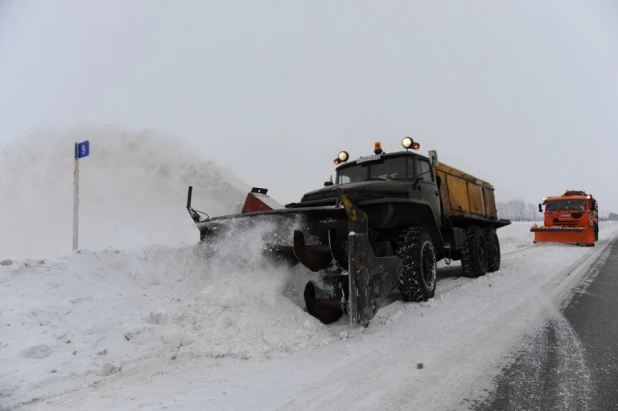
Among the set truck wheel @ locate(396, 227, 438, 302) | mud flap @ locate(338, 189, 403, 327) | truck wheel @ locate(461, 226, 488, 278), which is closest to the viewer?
mud flap @ locate(338, 189, 403, 327)

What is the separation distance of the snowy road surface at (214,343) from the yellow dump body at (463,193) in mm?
2590

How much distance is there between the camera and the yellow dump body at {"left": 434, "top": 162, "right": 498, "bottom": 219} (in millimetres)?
7223

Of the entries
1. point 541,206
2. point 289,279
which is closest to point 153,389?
point 289,279

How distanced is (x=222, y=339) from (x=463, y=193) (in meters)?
6.66

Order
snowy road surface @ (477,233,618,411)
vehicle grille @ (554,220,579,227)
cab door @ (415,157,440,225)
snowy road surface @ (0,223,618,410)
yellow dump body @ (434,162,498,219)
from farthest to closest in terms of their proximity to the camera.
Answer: vehicle grille @ (554,220,579,227), yellow dump body @ (434,162,498,219), cab door @ (415,157,440,225), snowy road surface @ (0,223,618,410), snowy road surface @ (477,233,618,411)

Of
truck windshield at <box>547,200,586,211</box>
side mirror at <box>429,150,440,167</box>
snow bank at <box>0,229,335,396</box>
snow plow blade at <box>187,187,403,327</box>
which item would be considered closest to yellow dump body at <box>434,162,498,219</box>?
side mirror at <box>429,150,440,167</box>

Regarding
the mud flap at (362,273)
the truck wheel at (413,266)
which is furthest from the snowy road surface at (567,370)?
the truck wheel at (413,266)

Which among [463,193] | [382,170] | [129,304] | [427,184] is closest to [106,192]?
[129,304]

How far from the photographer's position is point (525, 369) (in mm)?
2977

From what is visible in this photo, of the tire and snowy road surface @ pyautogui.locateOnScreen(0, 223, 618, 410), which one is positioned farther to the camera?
the tire

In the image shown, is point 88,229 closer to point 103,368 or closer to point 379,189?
point 103,368

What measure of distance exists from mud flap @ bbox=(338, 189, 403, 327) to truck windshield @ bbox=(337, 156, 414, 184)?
2278mm

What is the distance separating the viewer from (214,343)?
137 inches

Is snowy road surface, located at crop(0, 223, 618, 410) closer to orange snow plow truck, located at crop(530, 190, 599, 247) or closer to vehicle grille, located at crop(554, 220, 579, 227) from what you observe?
orange snow plow truck, located at crop(530, 190, 599, 247)
